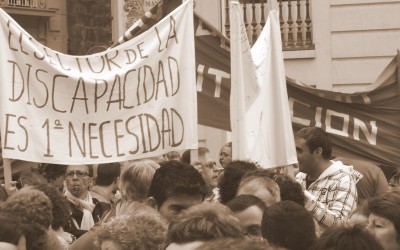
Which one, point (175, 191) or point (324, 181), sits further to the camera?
point (324, 181)

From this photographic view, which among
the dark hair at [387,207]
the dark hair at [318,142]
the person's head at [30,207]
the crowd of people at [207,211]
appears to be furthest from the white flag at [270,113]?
the dark hair at [387,207]

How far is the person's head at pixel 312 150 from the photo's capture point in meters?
8.53

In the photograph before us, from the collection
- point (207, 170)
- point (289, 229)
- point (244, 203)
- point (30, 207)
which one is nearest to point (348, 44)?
point (207, 170)

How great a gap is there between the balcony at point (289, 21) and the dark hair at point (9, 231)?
15.2 m

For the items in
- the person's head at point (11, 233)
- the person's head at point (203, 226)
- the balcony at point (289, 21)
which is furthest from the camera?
the balcony at point (289, 21)

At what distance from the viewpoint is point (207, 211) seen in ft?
16.7

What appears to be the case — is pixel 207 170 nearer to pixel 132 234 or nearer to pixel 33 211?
pixel 33 211

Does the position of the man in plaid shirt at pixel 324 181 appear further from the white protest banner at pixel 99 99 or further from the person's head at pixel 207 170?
the person's head at pixel 207 170

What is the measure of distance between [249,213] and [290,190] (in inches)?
33.4

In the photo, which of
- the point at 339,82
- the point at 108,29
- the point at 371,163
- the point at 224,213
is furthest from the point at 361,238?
the point at 108,29

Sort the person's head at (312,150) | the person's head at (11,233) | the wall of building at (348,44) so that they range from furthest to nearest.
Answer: the wall of building at (348,44) → the person's head at (312,150) → the person's head at (11,233)

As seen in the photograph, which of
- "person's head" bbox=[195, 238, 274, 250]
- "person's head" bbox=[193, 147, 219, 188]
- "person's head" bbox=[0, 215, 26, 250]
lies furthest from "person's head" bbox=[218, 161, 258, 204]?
"person's head" bbox=[195, 238, 274, 250]

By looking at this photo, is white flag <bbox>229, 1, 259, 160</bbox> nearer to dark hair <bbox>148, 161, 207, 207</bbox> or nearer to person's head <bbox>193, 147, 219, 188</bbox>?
person's head <bbox>193, 147, 219, 188</bbox>

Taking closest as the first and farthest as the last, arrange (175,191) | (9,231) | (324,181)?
(9,231), (175,191), (324,181)
